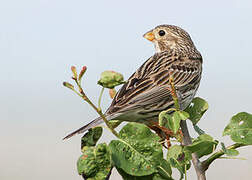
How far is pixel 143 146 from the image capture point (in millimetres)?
1919

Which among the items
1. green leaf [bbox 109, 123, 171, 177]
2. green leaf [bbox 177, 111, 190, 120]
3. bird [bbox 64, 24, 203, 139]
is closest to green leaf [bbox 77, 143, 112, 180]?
green leaf [bbox 109, 123, 171, 177]

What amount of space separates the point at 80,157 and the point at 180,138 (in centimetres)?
50

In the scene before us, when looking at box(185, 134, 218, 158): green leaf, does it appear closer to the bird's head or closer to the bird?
the bird

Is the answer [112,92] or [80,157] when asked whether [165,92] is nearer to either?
[112,92]

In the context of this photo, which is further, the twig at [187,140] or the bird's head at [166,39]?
the bird's head at [166,39]

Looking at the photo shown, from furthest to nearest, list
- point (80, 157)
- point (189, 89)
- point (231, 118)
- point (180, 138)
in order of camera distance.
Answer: point (189, 89) < point (231, 118) < point (180, 138) < point (80, 157)

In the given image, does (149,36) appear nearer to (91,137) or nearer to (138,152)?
(91,137)

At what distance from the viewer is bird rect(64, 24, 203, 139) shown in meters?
3.90

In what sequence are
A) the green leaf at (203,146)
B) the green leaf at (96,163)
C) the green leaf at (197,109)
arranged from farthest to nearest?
the green leaf at (197,109)
the green leaf at (203,146)
the green leaf at (96,163)

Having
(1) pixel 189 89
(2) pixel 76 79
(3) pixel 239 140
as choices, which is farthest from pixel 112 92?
(1) pixel 189 89

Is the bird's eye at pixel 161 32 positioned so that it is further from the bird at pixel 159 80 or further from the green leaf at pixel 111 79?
the green leaf at pixel 111 79

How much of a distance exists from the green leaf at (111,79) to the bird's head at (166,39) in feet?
11.4

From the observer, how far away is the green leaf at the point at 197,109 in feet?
9.15

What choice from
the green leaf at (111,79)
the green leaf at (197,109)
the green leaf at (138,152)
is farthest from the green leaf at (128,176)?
the green leaf at (197,109)
